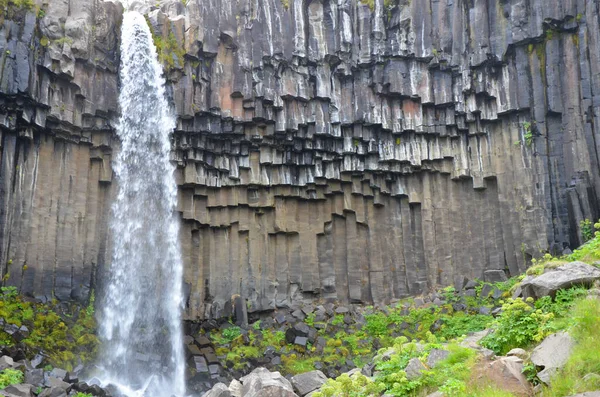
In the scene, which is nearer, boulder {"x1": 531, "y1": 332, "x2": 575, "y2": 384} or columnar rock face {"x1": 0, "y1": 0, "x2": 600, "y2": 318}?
boulder {"x1": 531, "y1": 332, "x2": 575, "y2": 384}

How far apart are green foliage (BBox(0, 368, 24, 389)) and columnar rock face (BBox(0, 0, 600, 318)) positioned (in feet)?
18.2

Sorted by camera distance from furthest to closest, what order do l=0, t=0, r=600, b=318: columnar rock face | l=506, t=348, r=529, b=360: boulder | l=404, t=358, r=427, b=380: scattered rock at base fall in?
l=0, t=0, r=600, b=318: columnar rock face < l=404, t=358, r=427, b=380: scattered rock at base < l=506, t=348, r=529, b=360: boulder

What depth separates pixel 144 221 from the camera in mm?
24125

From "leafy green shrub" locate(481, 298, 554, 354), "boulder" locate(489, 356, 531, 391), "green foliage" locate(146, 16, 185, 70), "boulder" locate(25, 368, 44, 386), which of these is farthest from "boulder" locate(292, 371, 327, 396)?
"green foliage" locate(146, 16, 185, 70)

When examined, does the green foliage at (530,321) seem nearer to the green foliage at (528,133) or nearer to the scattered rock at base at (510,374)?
the scattered rock at base at (510,374)

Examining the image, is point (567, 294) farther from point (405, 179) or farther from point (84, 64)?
point (84, 64)

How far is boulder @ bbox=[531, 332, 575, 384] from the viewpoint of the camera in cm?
838

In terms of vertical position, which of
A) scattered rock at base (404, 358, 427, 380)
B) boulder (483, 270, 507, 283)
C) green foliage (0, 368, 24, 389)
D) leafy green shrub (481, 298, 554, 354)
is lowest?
green foliage (0, 368, 24, 389)

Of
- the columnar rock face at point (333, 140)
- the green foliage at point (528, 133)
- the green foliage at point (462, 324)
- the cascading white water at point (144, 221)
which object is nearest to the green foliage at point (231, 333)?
the columnar rock face at point (333, 140)

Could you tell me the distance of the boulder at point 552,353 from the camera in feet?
27.5

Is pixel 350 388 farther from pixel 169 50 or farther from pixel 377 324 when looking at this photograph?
pixel 169 50

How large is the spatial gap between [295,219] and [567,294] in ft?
54.8

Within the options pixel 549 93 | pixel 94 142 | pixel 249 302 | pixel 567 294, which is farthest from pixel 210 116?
pixel 567 294

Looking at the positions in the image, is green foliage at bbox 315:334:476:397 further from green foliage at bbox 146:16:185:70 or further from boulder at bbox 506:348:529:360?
green foliage at bbox 146:16:185:70
